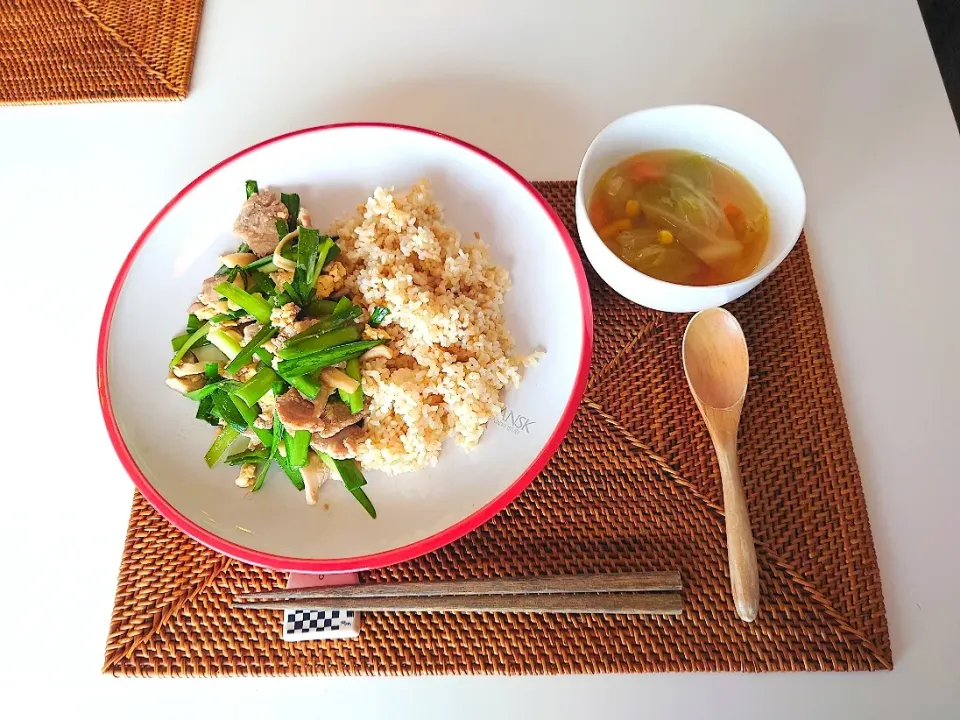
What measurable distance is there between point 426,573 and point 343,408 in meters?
0.39

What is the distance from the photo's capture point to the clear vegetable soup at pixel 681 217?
130 cm

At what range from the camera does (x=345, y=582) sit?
1.25m

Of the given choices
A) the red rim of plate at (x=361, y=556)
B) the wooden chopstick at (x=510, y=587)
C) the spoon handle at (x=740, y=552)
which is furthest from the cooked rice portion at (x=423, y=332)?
the spoon handle at (x=740, y=552)

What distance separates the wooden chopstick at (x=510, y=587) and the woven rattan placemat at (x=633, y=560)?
0.14 ft

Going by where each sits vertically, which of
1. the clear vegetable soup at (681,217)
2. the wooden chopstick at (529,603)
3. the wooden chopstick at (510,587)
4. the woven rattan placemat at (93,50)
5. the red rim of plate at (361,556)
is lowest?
the wooden chopstick at (529,603)

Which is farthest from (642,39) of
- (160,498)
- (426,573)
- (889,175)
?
(160,498)

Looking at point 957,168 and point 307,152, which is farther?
point 957,168

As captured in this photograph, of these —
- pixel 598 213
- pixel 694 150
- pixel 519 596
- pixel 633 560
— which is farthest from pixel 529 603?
pixel 694 150

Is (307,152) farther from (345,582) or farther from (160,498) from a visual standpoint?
(345,582)

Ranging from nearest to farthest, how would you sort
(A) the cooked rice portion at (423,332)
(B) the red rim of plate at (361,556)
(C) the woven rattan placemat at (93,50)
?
(B) the red rim of plate at (361,556)
(A) the cooked rice portion at (423,332)
(C) the woven rattan placemat at (93,50)

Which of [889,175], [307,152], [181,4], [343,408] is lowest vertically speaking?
[343,408]

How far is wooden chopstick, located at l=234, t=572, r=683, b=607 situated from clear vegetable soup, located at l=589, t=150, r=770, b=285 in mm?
610

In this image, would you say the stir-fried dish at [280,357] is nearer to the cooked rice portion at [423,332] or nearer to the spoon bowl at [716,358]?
the cooked rice portion at [423,332]

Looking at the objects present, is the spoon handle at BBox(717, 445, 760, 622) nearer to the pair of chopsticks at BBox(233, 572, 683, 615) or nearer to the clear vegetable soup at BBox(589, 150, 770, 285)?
the pair of chopsticks at BBox(233, 572, 683, 615)
